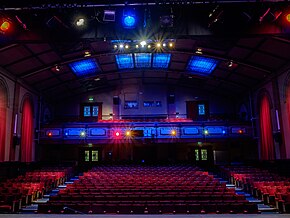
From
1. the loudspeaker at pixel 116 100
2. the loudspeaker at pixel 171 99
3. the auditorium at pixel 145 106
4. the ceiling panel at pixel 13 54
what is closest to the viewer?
the auditorium at pixel 145 106

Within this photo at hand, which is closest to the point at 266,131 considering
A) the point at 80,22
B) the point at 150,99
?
the point at 150,99

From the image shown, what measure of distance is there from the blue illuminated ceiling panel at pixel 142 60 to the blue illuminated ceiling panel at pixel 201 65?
2.56m

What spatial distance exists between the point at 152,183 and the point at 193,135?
328 inches

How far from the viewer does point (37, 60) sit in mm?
13383

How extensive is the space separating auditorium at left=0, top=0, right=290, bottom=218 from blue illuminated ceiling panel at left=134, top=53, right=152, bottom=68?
0.07 metres

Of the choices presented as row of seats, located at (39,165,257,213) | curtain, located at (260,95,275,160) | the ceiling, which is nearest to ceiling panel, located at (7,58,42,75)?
the ceiling

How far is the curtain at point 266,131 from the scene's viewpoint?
47.9 feet

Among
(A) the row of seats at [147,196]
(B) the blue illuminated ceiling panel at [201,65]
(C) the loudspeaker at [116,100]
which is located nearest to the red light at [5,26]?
(A) the row of seats at [147,196]

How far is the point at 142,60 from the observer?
16.8m

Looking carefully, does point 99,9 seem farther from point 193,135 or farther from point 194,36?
point 193,135

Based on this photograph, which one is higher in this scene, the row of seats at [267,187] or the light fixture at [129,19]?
the light fixture at [129,19]

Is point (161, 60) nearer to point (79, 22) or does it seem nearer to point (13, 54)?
point (13, 54)

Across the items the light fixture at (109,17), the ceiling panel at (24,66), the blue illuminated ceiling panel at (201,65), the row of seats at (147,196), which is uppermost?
the blue illuminated ceiling panel at (201,65)

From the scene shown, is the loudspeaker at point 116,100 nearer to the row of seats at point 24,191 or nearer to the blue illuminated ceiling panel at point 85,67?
the blue illuminated ceiling panel at point 85,67
